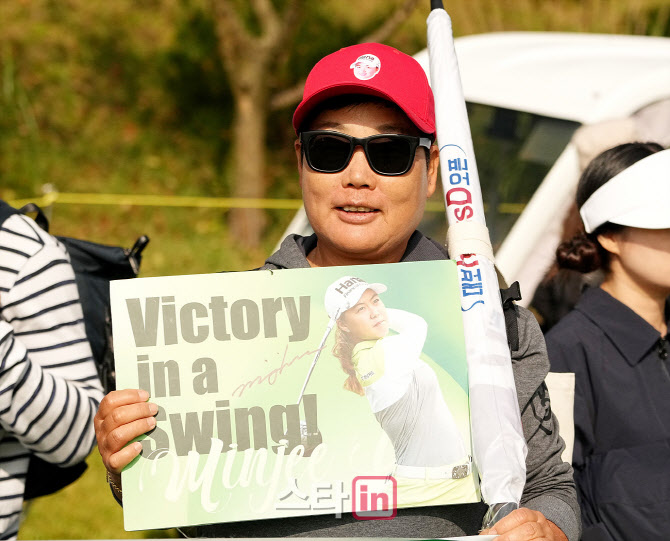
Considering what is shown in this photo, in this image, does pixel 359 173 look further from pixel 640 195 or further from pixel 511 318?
pixel 640 195

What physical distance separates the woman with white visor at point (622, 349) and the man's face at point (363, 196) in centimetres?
81

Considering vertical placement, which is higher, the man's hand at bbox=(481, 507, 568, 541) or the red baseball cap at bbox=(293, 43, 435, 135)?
the red baseball cap at bbox=(293, 43, 435, 135)

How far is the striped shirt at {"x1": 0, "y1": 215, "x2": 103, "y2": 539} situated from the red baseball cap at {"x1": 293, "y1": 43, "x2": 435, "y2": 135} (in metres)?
0.87

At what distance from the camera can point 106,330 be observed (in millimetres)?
2564

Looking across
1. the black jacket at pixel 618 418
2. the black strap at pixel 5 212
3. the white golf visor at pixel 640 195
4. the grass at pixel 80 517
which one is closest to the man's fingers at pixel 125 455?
the black strap at pixel 5 212

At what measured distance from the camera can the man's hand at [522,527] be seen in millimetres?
1491

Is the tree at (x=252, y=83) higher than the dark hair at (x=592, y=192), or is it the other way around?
the tree at (x=252, y=83)

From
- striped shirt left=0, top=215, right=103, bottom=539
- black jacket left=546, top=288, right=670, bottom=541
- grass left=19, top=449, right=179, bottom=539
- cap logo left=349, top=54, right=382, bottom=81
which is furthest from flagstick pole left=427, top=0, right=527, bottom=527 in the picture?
grass left=19, top=449, right=179, bottom=539

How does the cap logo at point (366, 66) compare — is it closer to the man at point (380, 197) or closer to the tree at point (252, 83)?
the man at point (380, 197)

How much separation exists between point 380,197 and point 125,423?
67 centimetres

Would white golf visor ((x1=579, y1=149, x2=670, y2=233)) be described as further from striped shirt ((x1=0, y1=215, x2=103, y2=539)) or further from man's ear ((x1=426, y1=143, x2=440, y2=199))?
striped shirt ((x1=0, y1=215, x2=103, y2=539))

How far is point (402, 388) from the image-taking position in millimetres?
1596

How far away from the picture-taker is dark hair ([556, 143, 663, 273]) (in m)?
2.51

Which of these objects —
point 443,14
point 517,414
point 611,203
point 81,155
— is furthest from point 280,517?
point 81,155
